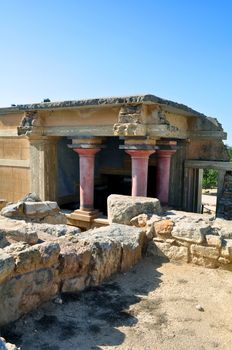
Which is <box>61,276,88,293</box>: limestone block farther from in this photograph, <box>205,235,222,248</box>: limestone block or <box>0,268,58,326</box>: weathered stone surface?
<box>205,235,222,248</box>: limestone block

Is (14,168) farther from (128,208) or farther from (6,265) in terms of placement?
(6,265)

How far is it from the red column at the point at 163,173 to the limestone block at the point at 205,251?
4.46 m

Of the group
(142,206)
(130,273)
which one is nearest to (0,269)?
(130,273)

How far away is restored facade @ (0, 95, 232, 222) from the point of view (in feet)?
A: 25.0

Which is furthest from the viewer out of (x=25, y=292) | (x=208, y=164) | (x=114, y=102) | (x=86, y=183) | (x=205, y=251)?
(x=208, y=164)

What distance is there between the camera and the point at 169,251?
5.02 m

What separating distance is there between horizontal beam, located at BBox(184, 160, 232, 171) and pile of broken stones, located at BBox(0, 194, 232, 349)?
4.21 m

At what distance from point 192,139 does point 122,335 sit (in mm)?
7721

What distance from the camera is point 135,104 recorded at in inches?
290

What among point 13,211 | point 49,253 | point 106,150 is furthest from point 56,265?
point 106,150

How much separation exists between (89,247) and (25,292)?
3.42 ft

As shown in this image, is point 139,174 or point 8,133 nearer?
point 139,174

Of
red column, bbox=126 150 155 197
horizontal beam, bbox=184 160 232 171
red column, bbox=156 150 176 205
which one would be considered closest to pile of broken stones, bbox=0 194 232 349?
red column, bbox=126 150 155 197

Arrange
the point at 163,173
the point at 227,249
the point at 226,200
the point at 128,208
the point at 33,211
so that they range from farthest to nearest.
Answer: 1. the point at 163,173
2. the point at 226,200
3. the point at 33,211
4. the point at 128,208
5. the point at 227,249
